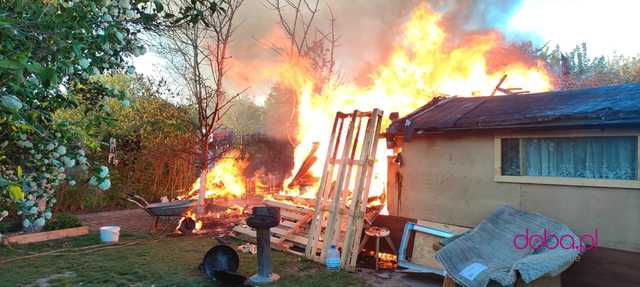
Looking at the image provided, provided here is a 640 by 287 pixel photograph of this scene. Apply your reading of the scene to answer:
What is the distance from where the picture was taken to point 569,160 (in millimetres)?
6207

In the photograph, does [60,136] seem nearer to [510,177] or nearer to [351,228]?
[351,228]

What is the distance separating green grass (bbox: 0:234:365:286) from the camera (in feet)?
20.6

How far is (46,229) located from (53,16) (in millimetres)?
8827

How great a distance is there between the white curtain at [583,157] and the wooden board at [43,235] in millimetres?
10192

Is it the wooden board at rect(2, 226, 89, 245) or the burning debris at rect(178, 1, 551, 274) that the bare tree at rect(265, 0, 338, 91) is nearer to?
the burning debris at rect(178, 1, 551, 274)

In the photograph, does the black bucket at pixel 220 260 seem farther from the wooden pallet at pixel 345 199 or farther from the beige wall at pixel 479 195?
the beige wall at pixel 479 195

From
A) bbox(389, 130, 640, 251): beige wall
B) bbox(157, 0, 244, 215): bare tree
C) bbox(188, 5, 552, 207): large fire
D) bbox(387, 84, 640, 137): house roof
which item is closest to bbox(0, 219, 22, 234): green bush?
bbox(157, 0, 244, 215): bare tree

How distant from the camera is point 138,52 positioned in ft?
11.7

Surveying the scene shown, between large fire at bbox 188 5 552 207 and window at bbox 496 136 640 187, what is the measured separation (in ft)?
13.8

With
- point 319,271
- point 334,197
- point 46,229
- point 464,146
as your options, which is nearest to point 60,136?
point 319,271

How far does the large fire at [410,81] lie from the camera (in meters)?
12.2

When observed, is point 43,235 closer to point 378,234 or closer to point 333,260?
point 333,260

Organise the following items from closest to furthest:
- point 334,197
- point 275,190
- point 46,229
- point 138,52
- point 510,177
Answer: point 138,52, point 510,177, point 334,197, point 46,229, point 275,190

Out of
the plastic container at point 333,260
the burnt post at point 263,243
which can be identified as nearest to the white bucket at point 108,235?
the burnt post at point 263,243
